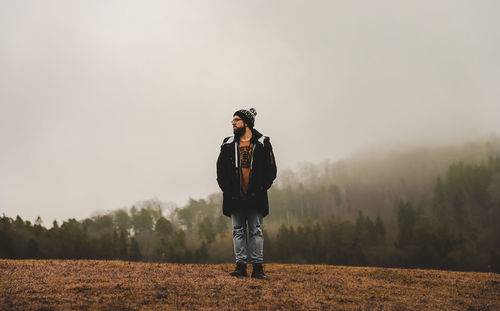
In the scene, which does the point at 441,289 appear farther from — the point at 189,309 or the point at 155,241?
the point at 155,241

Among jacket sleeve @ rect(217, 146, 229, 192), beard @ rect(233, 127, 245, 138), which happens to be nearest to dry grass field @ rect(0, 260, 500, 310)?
jacket sleeve @ rect(217, 146, 229, 192)

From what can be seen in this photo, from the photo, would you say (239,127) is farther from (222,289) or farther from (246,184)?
(222,289)

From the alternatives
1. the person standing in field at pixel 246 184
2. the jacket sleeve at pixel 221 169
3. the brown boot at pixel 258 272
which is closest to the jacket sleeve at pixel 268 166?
the person standing in field at pixel 246 184

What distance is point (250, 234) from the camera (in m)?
13.0

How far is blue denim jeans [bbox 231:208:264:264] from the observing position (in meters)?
12.9

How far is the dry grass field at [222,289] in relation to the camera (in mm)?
9211

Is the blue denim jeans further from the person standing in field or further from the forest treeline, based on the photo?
the forest treeline

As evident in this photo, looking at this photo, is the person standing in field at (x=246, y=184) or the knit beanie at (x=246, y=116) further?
the knit beanie at (x=246, y=116)

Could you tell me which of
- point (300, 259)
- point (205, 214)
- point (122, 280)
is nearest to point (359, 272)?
point (122, 280)

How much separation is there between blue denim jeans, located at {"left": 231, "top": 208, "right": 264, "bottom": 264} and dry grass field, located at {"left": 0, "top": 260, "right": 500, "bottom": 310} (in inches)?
34.4

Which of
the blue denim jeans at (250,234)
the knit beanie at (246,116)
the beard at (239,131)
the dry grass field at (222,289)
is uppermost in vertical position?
the knit beanie at (246,116)

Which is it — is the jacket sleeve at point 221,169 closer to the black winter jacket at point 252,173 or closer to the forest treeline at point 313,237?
the black winter jacket at point 252,173

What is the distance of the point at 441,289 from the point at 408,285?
0.98 meters

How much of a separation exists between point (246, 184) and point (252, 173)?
41 centimetres
